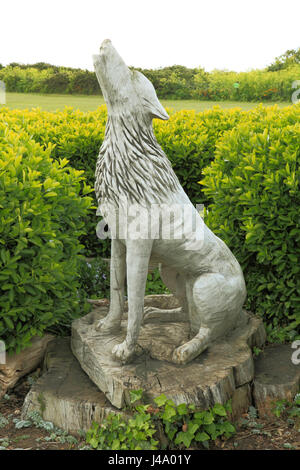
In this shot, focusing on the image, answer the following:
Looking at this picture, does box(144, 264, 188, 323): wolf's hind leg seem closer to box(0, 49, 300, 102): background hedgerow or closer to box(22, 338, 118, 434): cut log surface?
box(22, 338, 118, 434): cut log surface

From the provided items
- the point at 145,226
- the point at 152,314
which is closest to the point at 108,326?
the point at 152,314

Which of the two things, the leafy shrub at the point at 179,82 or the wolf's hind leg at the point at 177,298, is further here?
the leafy shrub at the point at 179,82

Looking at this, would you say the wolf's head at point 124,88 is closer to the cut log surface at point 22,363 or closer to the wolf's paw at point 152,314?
the wolf's paw at point 152,314

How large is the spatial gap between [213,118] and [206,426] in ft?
15.0

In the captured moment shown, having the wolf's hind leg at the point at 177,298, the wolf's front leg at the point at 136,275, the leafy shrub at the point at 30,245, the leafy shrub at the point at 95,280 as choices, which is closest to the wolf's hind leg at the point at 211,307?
the wolf's hind leg at the point at 177,298

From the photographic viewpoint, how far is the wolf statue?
9.96 feet

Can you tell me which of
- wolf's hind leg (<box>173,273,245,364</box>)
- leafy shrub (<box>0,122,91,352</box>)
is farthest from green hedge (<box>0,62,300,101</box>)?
wolf's hind leg (<box>173,273,245,364</box>)

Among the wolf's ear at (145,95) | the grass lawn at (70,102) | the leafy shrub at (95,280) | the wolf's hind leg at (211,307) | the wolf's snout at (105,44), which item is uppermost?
the grass lawn at (70,102)

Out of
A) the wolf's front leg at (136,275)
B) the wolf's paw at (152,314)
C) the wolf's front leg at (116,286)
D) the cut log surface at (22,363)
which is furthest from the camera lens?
the wolf's paw at (152,314)

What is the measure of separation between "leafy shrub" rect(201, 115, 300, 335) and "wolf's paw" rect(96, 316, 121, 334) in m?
1.36

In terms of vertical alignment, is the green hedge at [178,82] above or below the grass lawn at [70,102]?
above

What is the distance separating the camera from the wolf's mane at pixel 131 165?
309cm

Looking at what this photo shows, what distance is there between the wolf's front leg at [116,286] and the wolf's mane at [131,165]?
0.41 metres
